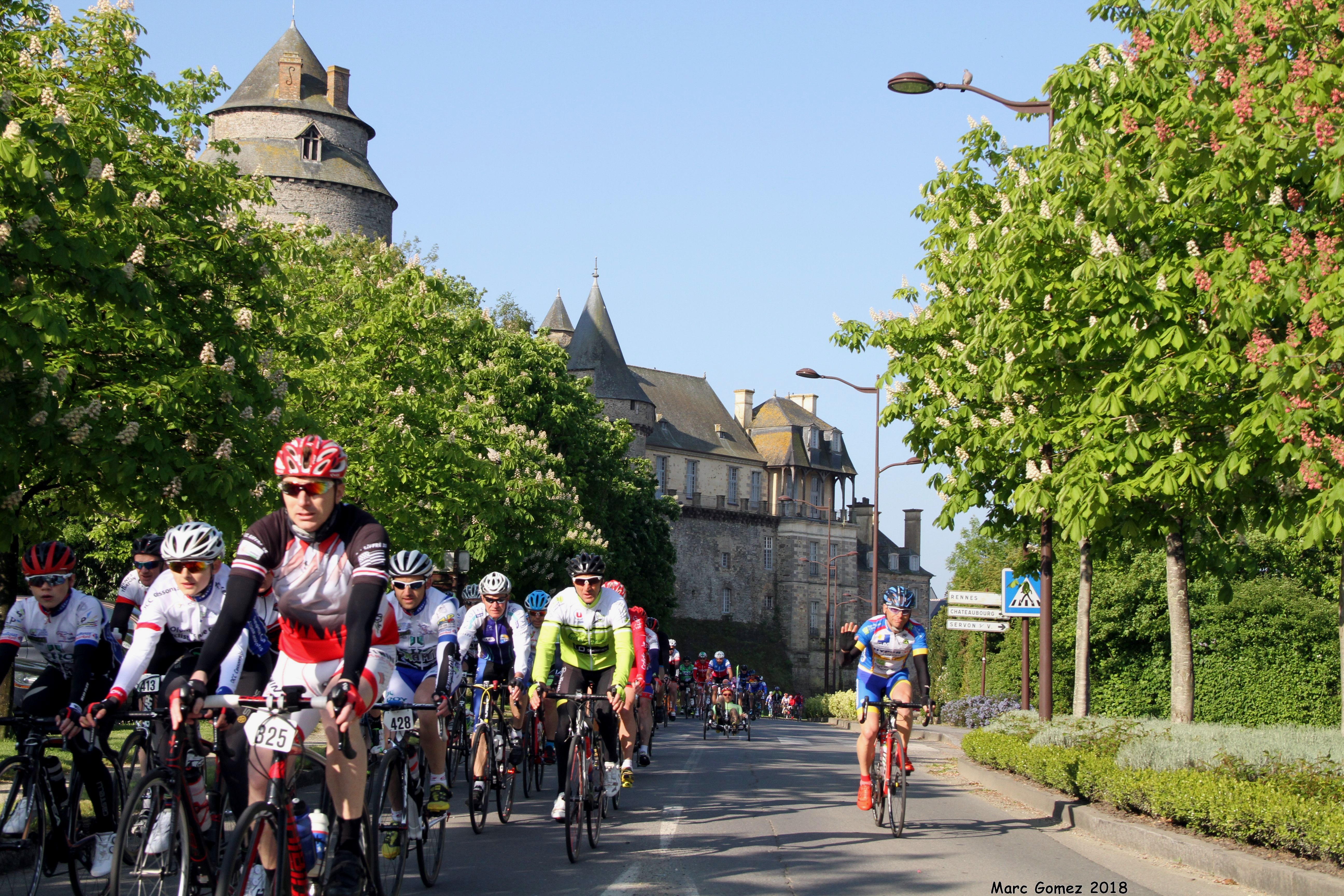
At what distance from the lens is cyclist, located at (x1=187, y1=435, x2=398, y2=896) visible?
5398 millimetres

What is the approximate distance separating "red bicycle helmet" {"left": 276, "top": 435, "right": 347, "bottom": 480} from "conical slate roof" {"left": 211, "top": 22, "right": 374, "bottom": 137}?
72.4 metres

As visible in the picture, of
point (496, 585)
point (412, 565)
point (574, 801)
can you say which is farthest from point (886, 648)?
point (412, 565)

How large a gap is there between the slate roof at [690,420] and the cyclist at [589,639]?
283 feet

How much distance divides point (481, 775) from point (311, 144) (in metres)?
68.1

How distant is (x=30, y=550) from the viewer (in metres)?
7.87

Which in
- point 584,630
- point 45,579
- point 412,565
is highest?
point 412,565

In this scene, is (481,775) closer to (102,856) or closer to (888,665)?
(888,665)

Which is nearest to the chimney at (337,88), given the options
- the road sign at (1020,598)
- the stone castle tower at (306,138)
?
the stone castle tower at (306,138)

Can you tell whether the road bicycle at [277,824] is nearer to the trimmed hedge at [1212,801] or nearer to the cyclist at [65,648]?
the cyclist at [65,648]

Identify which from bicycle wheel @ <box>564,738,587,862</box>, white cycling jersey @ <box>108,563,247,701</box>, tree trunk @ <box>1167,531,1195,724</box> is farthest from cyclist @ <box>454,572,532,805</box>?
tree trunk @ <box>1167,531,1195,724</box>

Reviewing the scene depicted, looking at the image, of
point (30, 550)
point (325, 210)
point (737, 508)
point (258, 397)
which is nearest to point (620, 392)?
point (737, 508)

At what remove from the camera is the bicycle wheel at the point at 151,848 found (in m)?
5.55

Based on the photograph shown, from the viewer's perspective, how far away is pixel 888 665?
11.9 metres

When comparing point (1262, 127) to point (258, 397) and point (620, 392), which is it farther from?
point (620, 392)
